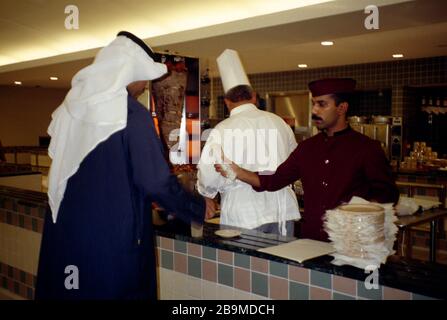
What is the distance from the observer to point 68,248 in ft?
5.36

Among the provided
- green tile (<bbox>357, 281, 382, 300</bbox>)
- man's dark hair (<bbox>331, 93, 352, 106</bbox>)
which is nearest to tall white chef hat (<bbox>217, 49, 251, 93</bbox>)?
man's dark hair (<bbox>331, 93, 352, 106</bbox>)

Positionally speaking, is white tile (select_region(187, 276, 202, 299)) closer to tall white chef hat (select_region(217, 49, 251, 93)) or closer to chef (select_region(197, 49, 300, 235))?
chef (select_region(197, 49, 300, 235))

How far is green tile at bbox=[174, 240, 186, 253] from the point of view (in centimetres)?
207

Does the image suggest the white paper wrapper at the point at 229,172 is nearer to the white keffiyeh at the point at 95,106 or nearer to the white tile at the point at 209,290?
the white tile at the point at 209,290

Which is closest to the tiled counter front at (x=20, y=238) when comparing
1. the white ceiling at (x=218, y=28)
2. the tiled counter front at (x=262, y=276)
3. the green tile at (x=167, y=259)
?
the green tile at (x=167, y=259)

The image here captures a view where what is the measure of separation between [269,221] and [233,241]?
961mm

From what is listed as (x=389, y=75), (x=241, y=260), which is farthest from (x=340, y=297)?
(x=389, y=75)

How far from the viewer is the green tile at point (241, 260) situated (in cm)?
180

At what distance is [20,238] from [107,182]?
6.46 ft

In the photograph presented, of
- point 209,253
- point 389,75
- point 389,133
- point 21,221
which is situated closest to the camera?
point 209,253

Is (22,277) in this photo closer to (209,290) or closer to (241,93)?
(209,290)

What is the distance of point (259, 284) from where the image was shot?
1.77 meters

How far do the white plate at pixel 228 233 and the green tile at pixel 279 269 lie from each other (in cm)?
34

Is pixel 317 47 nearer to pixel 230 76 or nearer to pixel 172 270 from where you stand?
pixel 230 76
